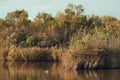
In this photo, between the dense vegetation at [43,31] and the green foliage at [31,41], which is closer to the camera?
the dense vegetation at [43,31]

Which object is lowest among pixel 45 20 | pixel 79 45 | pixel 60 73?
pixel 60 73

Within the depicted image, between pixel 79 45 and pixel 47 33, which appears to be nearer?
pixel 79 45

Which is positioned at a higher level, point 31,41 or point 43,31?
point 43,31

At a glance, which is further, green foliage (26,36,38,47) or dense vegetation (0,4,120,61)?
green foliage (26,36,38,47)

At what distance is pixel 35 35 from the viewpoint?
185 ft

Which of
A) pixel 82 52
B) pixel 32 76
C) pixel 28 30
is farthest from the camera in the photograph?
pixel 28 30

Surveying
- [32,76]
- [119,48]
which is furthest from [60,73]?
[119,48]

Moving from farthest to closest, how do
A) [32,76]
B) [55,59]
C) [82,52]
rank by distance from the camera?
[55,59]
[82,52]
[32,76]

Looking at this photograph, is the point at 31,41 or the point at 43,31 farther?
the point at 43,31

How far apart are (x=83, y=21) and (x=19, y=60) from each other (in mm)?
22370

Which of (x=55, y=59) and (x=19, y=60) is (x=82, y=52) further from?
(x=19, y=60)

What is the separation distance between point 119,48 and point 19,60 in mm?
13908

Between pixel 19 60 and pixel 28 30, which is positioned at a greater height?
pixel 28 30

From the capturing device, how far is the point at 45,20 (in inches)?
2514
